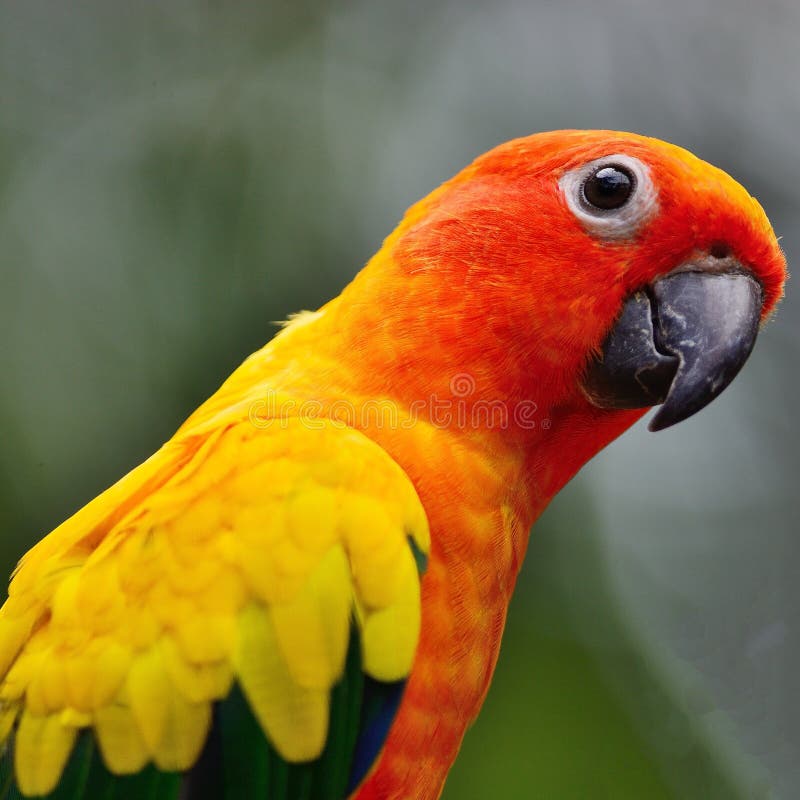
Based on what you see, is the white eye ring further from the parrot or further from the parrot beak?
the parrot beak

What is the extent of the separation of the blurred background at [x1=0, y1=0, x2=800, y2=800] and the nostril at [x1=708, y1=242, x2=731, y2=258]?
148 cm

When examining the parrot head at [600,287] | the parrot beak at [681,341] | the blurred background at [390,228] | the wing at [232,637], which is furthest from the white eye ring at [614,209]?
the blurred background at [390,228]

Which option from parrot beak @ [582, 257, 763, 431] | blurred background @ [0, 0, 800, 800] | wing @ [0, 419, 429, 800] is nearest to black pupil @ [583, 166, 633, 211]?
parrot beak @ [582, 257, 763, 431]

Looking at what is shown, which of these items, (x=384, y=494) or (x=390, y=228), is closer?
(x=384, y=494)

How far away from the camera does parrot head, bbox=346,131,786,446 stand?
1555 mm

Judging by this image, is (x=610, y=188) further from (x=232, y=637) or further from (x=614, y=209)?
(x=232, y=637)

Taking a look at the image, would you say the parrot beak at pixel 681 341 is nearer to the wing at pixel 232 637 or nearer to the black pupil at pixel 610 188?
the black pupil at pixel 610 188

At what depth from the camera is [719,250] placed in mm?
1589

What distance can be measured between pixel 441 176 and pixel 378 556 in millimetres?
2308

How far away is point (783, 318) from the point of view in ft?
12.2

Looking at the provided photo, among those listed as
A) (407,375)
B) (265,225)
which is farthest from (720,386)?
(265,225)

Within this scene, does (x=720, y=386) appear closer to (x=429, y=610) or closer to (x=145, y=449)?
(x=429, y=610)

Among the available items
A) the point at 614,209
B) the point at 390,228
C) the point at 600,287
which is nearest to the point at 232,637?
the point at 600,287

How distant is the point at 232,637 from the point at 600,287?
2.80ft
